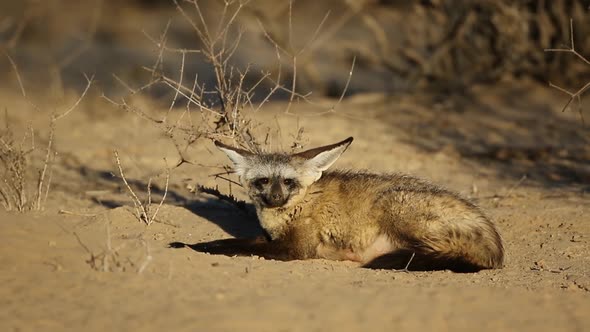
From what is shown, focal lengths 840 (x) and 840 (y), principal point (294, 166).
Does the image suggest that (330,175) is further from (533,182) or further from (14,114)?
(14,114)

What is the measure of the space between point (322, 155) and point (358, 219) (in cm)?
60

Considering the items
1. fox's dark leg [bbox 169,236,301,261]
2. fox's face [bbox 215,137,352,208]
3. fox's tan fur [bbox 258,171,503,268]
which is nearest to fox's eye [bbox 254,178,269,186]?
fox's face [bbox 215,137,352,208]

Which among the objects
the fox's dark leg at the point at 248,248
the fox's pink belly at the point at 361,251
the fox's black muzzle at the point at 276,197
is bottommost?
the fox's pink belly at the point at 361,251

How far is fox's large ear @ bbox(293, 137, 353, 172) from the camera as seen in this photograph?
670cm

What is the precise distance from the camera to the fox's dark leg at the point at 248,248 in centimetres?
650

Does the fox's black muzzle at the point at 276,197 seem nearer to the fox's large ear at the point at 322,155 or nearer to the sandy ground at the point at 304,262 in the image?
the fox's large ear at the point at 322,155

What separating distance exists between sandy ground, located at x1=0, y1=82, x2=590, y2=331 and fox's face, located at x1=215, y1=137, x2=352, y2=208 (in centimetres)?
62

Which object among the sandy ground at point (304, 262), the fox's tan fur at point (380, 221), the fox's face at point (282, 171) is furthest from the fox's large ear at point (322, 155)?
the sandy ground at point (304, 262)

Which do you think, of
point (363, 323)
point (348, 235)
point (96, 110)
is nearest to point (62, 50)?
point (96, 110)

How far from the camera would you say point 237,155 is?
22.6 feet

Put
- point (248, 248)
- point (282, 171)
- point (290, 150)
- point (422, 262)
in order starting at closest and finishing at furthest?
point (422, 262)
point (248, 248)
point (282, 171)
point (290, 150)

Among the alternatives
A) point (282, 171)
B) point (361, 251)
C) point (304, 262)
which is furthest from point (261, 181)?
point (361, 251)

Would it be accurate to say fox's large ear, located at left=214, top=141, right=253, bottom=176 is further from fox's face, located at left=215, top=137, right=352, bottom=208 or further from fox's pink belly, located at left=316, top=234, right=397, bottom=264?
fox's pink belly, located at left=316, top=234, right=397, bottom=264

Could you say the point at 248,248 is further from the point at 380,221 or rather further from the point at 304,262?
the point at 380,221
